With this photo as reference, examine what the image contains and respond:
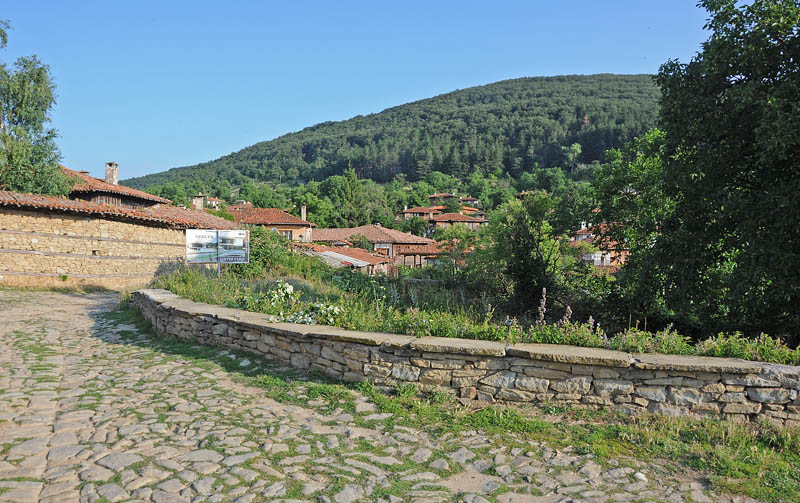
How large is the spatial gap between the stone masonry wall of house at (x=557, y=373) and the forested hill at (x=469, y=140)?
109m

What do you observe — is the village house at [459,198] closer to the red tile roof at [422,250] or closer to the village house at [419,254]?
the red tile roof at [422,250]

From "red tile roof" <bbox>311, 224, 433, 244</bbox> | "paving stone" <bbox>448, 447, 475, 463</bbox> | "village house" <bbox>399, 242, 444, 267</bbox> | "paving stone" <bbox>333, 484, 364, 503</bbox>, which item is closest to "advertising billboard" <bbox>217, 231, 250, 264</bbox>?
"paving stone" <bbox>448, 447, 475, 463</bbox>

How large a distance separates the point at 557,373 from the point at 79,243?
16562 millimetres

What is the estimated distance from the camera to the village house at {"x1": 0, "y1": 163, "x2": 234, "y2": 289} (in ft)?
49.2

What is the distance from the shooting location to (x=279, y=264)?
14.4 meters

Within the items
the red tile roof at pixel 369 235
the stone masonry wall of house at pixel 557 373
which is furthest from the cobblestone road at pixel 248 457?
the red tile roof at pixel 369 235

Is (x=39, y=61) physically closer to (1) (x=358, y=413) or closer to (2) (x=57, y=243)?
(2) (x=57, y=243)

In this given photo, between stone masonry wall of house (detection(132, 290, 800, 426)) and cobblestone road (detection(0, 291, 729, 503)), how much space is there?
1.97 feet

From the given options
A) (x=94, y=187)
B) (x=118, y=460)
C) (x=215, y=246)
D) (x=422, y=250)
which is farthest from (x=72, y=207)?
(x=422, y=250)

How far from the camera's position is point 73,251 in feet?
52.7

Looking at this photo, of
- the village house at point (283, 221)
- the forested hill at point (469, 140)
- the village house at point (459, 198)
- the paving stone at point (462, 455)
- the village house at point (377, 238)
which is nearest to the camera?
the paving stone at point (462, 455)

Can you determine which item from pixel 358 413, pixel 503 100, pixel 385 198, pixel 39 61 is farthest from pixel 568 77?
pixel 358 413

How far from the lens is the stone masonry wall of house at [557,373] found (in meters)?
4.17

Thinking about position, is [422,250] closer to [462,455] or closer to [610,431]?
[610,431]
